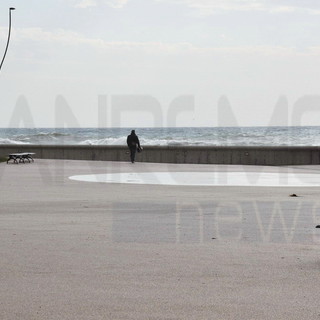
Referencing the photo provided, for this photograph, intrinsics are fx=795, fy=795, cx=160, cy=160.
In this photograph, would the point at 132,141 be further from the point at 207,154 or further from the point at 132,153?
the point at 207,154

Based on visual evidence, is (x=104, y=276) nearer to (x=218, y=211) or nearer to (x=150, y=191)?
(x=218, y=211)

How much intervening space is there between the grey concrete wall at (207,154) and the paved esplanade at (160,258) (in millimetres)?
18304

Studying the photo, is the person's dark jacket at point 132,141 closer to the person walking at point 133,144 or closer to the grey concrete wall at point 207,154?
the person walking at point 133,144

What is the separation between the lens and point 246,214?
1259 centimetres

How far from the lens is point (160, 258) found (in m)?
8.17

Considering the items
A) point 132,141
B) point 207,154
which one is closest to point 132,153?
point 132,141

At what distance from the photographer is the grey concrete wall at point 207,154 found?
111 feet

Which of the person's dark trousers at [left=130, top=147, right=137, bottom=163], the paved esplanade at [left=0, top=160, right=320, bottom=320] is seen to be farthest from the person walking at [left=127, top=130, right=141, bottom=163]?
the paved esplanade at [left=0, top=160, right=320, bottom=320]

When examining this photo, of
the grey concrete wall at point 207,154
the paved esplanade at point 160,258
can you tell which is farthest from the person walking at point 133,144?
the paved esplanade at point 160,258

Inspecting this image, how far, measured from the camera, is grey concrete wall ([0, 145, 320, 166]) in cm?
3375

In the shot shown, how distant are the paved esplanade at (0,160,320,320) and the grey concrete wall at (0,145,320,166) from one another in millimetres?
18304

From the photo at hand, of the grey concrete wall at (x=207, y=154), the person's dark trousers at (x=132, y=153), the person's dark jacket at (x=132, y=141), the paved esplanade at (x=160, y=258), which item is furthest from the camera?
the grey concrete wall at (x=207, y=154)

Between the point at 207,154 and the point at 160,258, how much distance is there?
2666 centimetres

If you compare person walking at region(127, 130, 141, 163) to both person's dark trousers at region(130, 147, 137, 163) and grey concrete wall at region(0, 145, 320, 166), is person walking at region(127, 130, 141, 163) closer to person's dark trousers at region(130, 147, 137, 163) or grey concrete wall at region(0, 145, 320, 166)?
person's dark trousers at region(130, 147, 137, 163)
